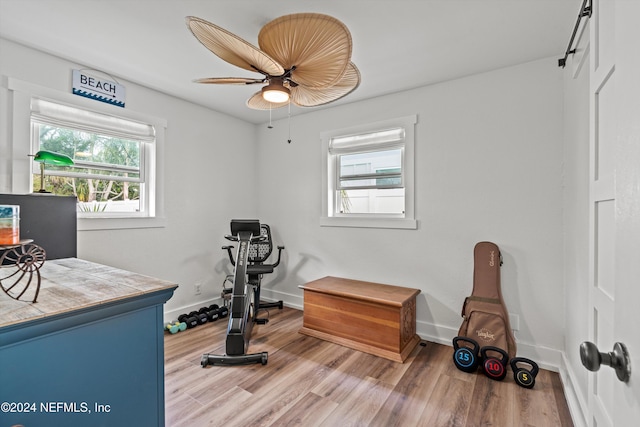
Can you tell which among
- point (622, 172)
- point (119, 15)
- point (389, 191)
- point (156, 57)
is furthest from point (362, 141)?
point (622, 172)

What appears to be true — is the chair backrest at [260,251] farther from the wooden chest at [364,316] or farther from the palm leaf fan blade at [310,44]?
the palm leaf fan blade at [310,44]

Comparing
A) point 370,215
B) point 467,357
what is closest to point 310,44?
point 370,215

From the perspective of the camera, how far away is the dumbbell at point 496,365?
2.14 meters

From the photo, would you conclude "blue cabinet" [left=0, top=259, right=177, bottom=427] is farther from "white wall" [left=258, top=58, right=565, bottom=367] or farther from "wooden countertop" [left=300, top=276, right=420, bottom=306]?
"white wall" [left=258, top=58, right=565, bottom=367]

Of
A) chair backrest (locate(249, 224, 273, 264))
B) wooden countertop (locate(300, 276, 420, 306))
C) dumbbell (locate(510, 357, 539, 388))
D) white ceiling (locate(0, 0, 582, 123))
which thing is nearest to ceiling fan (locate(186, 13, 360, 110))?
white ceiling (locate(0, 0, 582, 123))

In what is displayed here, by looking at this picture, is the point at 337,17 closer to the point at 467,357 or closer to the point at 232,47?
the point at 232,47

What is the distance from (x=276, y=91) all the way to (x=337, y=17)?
0.64m

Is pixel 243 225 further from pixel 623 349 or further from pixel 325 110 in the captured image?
pixel 623 349

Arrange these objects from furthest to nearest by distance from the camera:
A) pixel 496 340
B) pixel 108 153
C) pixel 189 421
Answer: pixel 108 153 → pixel 496 340 → pixel 189 421

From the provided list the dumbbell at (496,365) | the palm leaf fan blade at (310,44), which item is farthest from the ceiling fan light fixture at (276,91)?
the dumbbell at (496,365)

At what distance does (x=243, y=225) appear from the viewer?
2682 mm

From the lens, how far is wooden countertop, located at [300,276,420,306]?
2.63 meters

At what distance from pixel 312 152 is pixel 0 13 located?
2.75 m

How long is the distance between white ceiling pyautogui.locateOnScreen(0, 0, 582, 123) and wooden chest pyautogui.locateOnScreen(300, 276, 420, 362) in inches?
82.0
